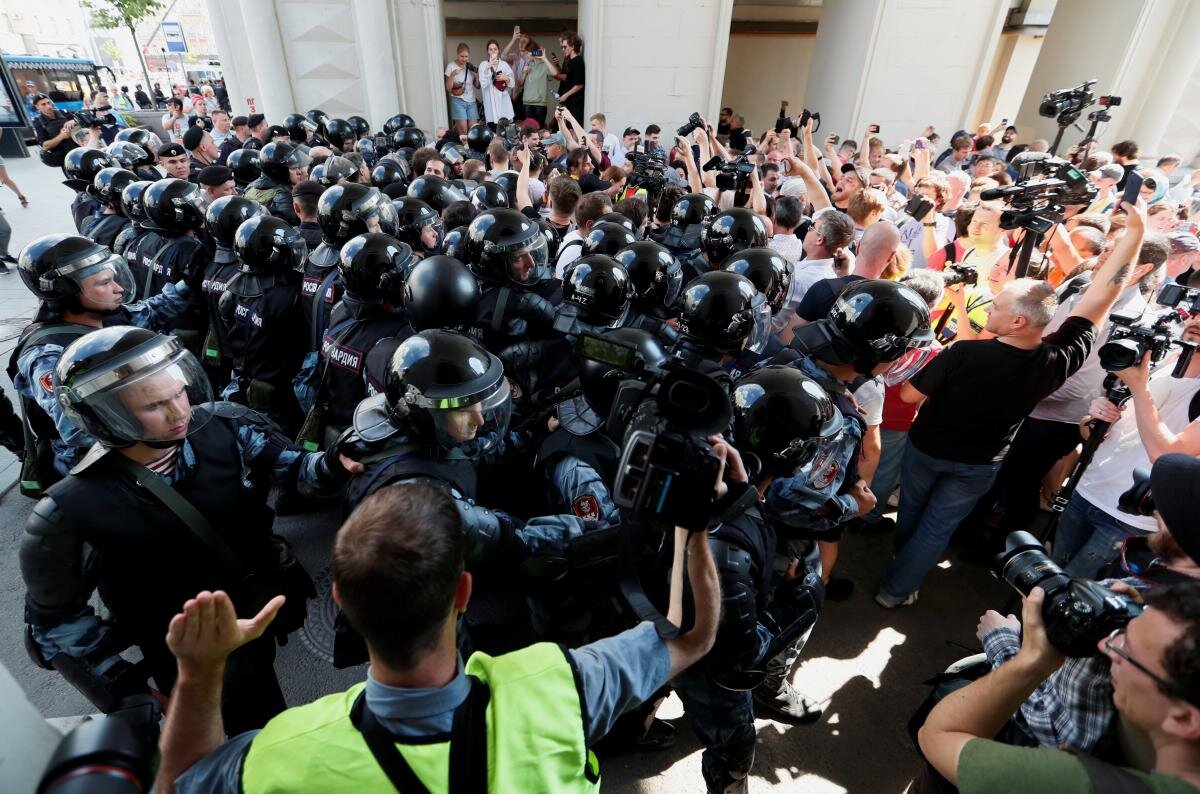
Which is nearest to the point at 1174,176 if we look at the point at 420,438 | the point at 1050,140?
the point at 1050,140

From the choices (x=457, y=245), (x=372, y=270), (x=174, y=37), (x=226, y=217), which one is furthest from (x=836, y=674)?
(x=174, y=37)

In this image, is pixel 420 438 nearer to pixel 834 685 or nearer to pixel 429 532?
pixel 429 532

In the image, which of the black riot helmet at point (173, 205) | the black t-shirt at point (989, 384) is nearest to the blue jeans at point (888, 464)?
the black t-shirt at point (989, 384)

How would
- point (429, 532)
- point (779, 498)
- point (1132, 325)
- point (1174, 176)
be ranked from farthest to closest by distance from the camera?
point (1174, 176) < point (1132, 325) < point (779, 498) < point (429, 532)

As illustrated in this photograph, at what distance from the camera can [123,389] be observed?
1.71 m

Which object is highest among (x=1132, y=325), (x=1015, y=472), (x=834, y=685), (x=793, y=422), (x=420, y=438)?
(x=1132, y=325)

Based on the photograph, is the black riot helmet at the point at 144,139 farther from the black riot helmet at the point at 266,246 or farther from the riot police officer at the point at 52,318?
the riot police officer at the point at 52,318

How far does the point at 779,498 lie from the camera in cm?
221

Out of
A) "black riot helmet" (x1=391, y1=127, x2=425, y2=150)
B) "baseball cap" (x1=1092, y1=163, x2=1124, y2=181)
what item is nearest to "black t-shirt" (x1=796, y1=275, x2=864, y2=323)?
"baseball cap" (x1=1092, y1=163, x2=1124, y2=181)

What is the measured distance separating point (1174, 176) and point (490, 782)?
2032cm

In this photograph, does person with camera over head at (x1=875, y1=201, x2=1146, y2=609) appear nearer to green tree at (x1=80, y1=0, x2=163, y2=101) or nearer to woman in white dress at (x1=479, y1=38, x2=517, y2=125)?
woman in white dress at (x1=479, y1=38, x2=517, y2=125)

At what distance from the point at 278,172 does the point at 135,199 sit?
208 cm

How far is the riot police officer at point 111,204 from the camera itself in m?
4.98

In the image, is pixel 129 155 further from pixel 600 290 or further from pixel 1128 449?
pixel 1128 449
